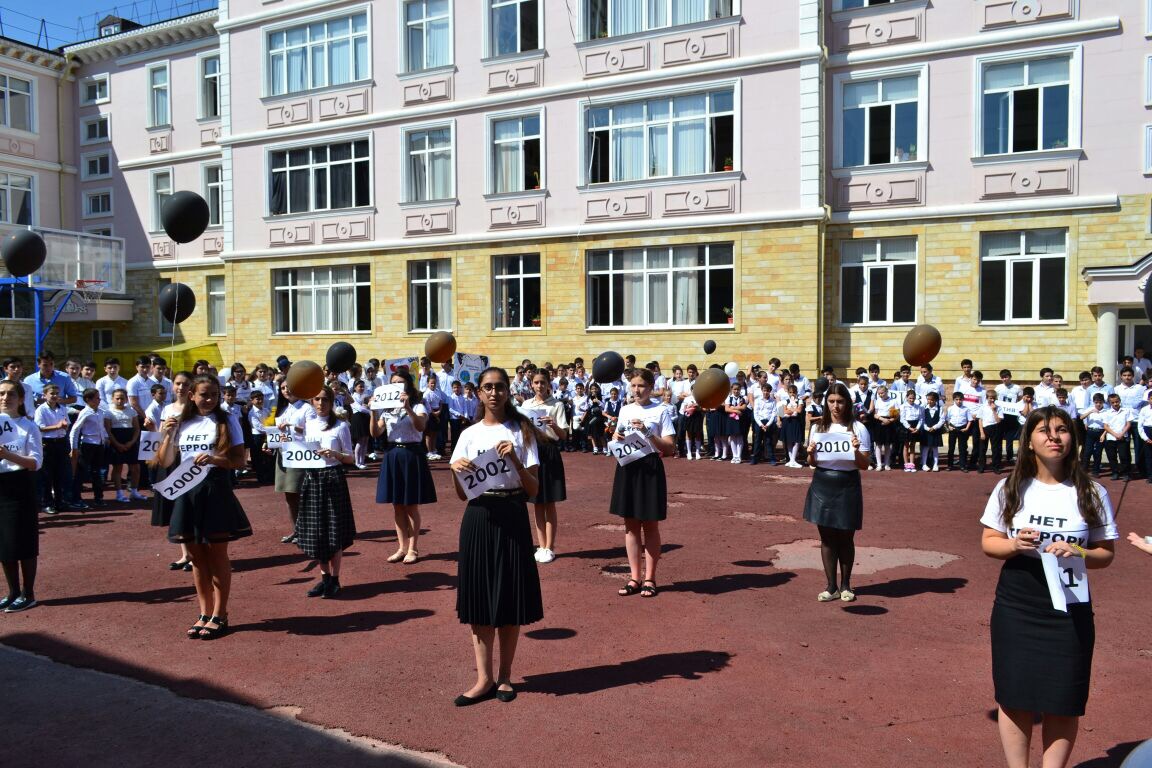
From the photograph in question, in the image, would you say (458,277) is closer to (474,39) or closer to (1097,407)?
(474,39)

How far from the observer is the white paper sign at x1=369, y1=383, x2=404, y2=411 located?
8867mm

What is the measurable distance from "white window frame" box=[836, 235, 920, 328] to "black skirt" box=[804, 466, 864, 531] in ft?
46.9

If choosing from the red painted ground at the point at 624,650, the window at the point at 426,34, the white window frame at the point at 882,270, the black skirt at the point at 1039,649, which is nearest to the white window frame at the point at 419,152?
the window at the point at 426,34

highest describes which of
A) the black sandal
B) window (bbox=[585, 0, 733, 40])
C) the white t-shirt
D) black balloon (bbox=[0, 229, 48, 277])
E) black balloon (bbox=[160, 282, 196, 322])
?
window (bbox=[585, 0, 733, 40])

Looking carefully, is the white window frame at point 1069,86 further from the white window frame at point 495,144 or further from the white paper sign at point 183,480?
the white paper sign at point 183,480

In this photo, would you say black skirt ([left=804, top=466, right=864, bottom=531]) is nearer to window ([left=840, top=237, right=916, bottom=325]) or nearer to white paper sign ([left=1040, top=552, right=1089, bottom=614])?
white paper sign ([left=1040, top=552, right=1089, bottom=614])

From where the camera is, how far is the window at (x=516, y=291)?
24469 millimetres

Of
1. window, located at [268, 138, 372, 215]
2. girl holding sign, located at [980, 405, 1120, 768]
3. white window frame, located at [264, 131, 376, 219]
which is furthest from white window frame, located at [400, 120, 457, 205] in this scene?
girl holding sign, located at [980, 405, 1120, 768]

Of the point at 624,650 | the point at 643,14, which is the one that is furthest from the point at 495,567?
the point at 643,14

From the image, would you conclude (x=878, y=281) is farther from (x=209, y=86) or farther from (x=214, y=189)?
(x=209, y=86)

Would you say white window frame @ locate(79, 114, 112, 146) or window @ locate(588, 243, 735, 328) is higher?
white window frame @ locate(79, 114, 112, 146)

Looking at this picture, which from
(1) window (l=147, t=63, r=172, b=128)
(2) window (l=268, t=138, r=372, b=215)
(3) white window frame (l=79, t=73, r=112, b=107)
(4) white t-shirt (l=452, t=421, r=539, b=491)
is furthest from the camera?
(3) white window frame (l=79, t=73, r=112, b=107)

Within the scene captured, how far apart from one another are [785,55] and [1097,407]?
10.2 m

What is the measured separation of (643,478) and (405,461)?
2.57m
